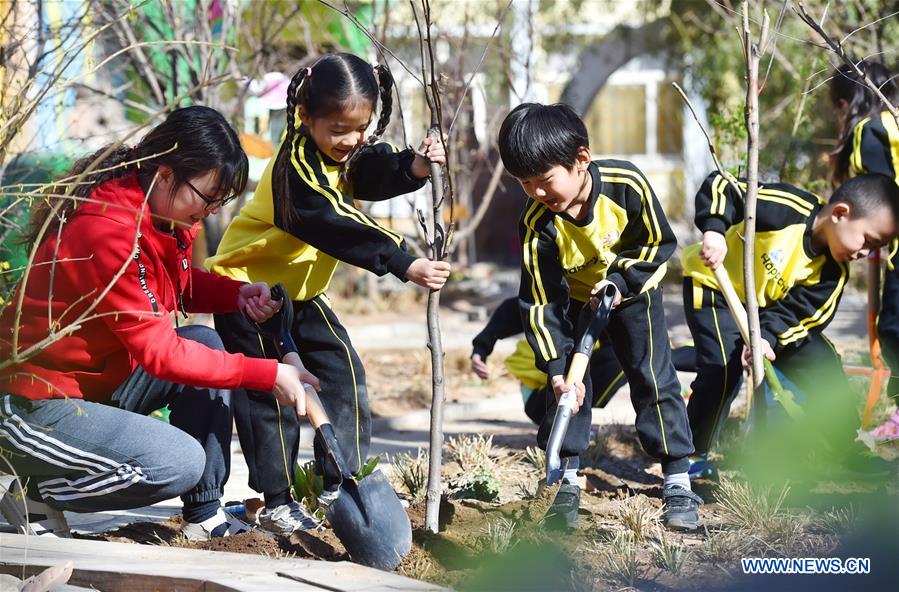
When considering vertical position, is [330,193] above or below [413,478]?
above

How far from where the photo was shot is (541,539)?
121 inches

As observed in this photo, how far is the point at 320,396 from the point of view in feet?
12.4

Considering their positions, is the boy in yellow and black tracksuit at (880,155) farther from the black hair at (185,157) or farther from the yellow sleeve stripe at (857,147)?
the black hair at (185,157)

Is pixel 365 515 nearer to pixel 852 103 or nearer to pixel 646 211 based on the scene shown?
pixel 646 211

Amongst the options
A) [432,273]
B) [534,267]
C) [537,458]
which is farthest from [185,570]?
[537,458]

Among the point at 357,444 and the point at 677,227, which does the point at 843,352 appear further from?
the point at 677,227

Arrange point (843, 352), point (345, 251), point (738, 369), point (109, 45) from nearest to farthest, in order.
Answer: point (345, 251), point (738, 369), point (843, 352), point (109, 45)

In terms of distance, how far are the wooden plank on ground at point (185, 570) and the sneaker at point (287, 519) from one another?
19.6 inches

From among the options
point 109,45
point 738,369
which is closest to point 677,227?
point 109,45

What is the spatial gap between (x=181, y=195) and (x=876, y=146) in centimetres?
312

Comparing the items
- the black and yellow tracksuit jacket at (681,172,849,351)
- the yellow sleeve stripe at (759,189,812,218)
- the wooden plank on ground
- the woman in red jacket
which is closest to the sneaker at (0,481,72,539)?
the woman in red jacket

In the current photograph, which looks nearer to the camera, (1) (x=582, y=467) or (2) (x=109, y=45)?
(1) (x=582, y=467)

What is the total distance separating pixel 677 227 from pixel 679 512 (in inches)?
447

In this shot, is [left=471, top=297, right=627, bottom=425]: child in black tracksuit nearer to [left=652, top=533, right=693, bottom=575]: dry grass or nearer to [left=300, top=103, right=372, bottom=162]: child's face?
[left=300, top=103, right=372, bottom=162]: child's face
